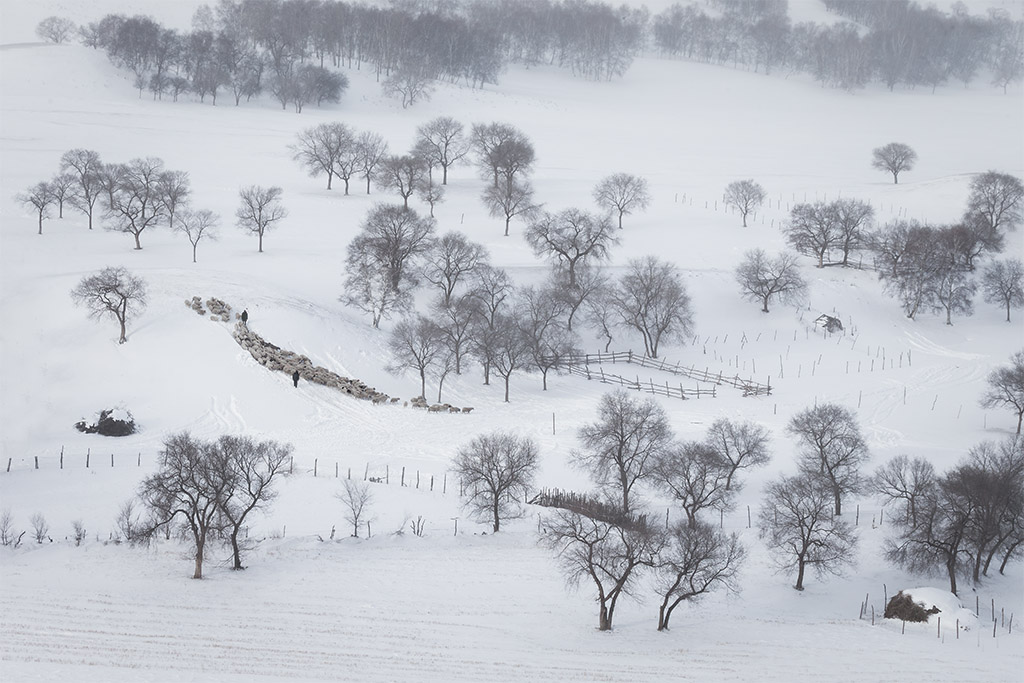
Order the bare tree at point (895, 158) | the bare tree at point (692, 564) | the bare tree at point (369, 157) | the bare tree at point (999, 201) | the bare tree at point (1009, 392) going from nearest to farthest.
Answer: the bare tree at point (692, 564) < the bare tree at point (1009, 392) < the bare tree at point (999, 201) < the bare tree at point (369, 157) < the bare tree at point (895, 158)

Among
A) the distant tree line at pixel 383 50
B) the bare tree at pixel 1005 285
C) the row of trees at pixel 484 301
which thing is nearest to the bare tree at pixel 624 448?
the row of trees at pixel 484 301

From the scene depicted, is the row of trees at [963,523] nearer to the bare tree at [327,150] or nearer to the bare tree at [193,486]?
the bare tree at [193,486]

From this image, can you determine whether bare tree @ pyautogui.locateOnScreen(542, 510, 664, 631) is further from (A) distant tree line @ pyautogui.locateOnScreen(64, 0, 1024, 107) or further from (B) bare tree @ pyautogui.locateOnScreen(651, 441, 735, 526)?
(A) distant tree line @ pyautogui.locateOnScreen(64, 0, 1024, 107)

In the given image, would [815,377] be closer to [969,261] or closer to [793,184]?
[969,261]

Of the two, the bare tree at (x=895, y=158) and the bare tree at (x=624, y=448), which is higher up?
the bare tree at (x=895, y=158)

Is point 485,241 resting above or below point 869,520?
above

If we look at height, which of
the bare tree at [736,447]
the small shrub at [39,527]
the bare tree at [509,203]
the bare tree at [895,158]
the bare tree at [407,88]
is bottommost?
the small shrub at [39,527]

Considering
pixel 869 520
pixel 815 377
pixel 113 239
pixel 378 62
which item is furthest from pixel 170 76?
pixel 869 520

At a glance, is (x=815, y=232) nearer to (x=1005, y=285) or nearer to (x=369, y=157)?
(x=1005, y=285)
